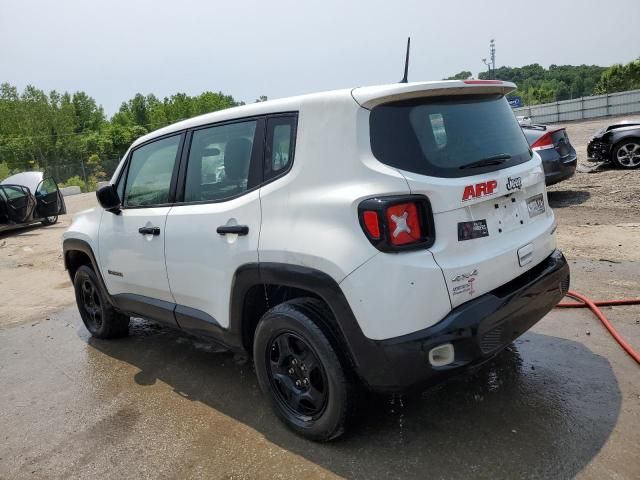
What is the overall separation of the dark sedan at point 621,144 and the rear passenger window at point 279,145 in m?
10.3

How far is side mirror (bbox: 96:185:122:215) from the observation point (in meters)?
4.08

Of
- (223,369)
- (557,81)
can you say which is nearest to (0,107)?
(223,369)

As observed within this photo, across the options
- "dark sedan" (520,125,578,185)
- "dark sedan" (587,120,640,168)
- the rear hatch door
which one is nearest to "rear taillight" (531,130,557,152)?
"dark sedan" (520,125,578,185)

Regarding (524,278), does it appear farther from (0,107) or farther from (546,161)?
(0,107)

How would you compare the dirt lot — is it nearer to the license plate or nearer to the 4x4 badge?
the 4x4 badge

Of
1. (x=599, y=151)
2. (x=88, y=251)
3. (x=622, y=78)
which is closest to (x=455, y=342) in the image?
(x=88, y=251)

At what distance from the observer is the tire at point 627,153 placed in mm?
10797

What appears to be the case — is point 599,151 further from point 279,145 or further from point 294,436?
point 294,436

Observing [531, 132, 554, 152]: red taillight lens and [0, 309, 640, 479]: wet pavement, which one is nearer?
[0, 309, 640, 479]: wet pavement

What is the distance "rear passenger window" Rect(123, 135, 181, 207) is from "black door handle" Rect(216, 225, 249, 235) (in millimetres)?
829

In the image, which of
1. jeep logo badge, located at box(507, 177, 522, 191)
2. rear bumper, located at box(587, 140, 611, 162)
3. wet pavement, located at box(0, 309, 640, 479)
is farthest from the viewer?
rear bumper, located at box(587, 140, 611, 162)

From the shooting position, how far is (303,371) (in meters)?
2.91

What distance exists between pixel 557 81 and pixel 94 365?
110517 millimetres

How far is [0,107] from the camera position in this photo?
207 ft
